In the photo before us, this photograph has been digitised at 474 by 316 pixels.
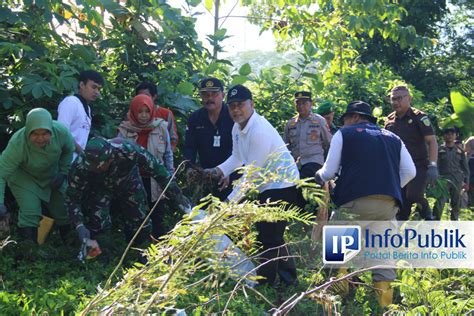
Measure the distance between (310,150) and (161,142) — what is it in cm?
185

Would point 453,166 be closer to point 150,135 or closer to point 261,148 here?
point 150,135

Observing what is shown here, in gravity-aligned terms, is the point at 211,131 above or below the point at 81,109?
below

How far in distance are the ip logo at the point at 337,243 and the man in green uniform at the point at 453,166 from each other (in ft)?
18.0

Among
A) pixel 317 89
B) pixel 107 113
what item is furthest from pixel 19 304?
pixel 317 89

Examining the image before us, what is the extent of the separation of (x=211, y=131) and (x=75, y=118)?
1.29 meters

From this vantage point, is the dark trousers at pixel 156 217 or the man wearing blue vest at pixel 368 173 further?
the dark trousers at pixel 156 217

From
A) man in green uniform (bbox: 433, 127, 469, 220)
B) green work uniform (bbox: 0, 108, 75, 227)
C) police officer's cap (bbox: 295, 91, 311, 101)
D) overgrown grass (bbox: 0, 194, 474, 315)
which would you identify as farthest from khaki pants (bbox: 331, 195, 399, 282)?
man in green uniform (bbox: 433, 127, 469, 220)

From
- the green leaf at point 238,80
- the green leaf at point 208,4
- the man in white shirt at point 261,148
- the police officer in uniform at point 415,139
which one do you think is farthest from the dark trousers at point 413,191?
the green leaf at point 208,4

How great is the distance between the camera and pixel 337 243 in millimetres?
4875

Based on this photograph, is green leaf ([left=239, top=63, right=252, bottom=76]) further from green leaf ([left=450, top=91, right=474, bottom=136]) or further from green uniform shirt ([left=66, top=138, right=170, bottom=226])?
green leaf ([left=450, top=91, right=474, bottom=136])

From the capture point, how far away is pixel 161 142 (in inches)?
272

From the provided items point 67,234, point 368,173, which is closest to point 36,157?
point 67,234

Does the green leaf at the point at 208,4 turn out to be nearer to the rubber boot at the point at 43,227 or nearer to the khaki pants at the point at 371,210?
the rubber boot at the point at 43,227

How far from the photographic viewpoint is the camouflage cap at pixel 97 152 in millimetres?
5723
